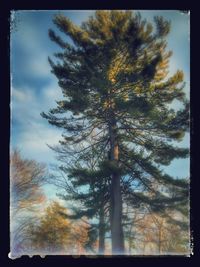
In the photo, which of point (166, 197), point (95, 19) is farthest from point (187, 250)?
point (95, 19)

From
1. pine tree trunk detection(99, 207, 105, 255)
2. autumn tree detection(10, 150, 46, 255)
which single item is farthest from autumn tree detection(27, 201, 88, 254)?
pine tree trunk detection(99, 207, 105, 255)

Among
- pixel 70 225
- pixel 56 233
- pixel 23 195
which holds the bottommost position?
pixel 56 233

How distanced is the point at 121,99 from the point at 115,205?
2.44 m

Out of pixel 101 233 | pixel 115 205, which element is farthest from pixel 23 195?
pixel 115 205

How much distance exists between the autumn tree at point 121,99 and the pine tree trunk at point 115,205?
0.02 metres

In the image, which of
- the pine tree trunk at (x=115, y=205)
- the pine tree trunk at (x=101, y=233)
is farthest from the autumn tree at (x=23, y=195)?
the pine tree trunk at (x=115, y=205)

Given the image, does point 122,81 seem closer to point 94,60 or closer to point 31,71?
point 94,60

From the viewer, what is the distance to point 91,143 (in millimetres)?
9859

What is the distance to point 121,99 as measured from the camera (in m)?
9.84

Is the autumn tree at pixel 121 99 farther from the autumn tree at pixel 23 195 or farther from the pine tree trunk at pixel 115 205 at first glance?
the autumn tree at pixel 23 195

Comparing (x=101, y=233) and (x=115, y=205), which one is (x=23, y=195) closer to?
(x=101, y=233)

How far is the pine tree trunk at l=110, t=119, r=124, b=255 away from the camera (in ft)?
29.6

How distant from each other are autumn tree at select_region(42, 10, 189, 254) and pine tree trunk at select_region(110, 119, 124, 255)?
23 millimetres

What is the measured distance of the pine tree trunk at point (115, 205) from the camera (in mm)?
9008
